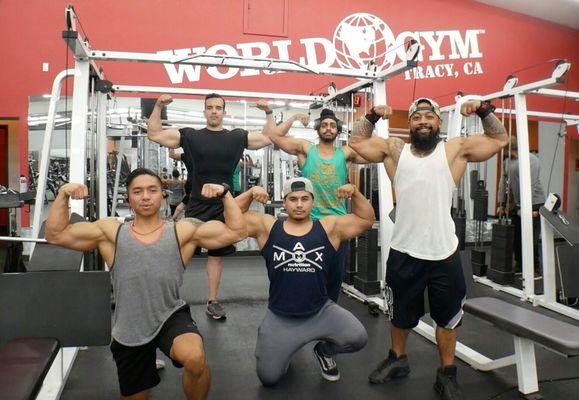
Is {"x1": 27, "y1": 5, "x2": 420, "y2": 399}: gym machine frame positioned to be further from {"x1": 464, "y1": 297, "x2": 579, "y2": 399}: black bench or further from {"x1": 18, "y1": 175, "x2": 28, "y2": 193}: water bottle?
{"x1": 18, "y1": 175, "x2": 28, "y2": 193}: water bottle

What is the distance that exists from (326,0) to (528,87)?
3.72 meters

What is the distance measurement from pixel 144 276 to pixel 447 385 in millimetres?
1458

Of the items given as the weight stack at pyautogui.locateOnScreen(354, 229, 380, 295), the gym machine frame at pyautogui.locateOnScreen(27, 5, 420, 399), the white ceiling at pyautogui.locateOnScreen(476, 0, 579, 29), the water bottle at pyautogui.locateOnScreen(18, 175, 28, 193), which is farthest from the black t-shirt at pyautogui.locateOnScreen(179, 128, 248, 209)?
the white ceiling at pyautogui.locateOnScreen(476, 0, 579, 29)

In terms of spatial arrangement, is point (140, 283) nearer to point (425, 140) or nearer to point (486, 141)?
point (425, 140)

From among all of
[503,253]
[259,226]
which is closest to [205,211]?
[259,226]

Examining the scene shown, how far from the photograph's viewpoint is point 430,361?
2.55 metres

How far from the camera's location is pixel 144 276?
69.1 inches

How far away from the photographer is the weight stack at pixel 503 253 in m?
4.20

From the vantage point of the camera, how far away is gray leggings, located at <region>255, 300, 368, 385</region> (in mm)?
2182

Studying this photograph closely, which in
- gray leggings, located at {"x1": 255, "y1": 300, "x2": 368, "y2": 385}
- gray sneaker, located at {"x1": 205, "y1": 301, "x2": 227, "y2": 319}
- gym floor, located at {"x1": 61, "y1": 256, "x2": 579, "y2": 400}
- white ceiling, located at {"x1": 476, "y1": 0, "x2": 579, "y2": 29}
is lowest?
gym floor, located at {"x1": 61, "y1": 256, "x2": 579, "y2": 400}

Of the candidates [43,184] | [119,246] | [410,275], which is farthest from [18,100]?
[410,275]

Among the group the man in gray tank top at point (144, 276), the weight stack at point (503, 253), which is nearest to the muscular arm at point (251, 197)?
the man in gray tank top at point (144, 276)

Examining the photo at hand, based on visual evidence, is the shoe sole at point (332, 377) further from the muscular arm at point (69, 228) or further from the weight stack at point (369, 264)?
the weight stack at point (369, 264)

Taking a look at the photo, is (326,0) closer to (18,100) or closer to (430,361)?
(18,100)
